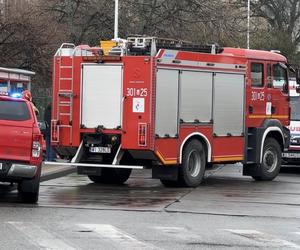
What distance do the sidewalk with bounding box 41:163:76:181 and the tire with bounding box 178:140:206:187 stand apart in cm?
332

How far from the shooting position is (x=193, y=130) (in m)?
14.7

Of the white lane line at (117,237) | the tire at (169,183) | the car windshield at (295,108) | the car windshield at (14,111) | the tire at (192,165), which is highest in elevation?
the car windshield at (295,108)

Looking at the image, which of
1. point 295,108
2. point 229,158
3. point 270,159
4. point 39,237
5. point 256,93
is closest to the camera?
point 39,237

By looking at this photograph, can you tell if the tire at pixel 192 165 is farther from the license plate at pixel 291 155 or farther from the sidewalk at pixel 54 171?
the license plate at pixel 291 155

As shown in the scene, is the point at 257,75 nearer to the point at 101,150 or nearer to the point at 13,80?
the point at 101,150

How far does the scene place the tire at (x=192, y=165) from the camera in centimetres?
1459

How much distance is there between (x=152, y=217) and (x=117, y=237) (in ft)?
6.08

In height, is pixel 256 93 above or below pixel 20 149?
above

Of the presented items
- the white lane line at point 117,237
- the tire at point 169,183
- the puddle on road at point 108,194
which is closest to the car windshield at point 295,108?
the puddle on road at point 108,194

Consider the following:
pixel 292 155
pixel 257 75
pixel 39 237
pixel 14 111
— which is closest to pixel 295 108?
pixel 292 155

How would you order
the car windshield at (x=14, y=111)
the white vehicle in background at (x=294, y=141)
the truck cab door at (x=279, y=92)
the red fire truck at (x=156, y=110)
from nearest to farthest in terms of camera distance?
the car windshield at (x=14, y=111), the red fire truck at (x=156, y=110), the truck cab door at (x=279, y=92), the white vehicle in background at (x=294, y=141)

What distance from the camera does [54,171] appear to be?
55.2 ft

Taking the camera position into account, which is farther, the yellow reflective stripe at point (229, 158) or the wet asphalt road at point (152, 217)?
the yellow reflective stripe at point (229, 158)

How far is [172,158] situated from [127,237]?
5630 mm
